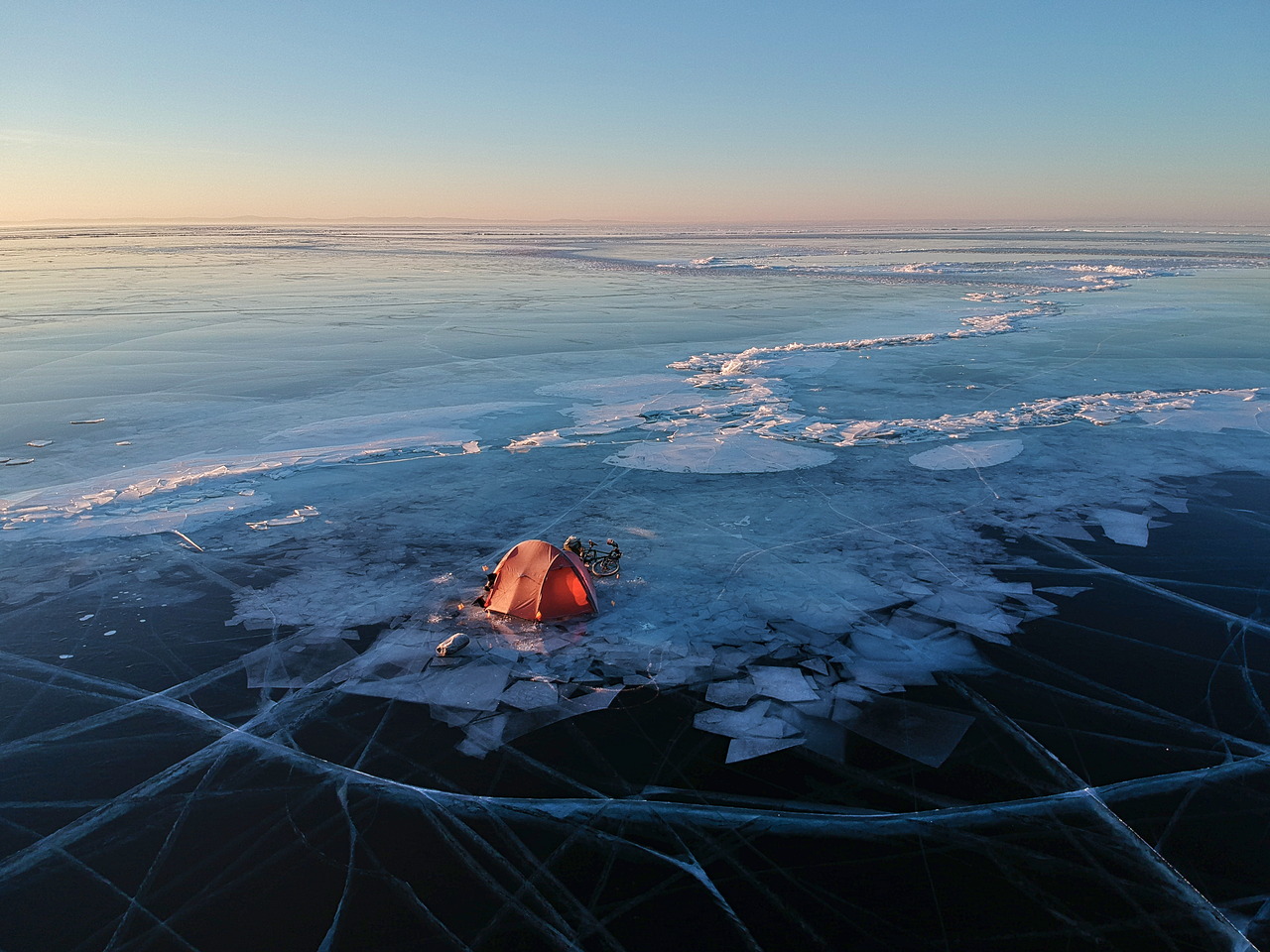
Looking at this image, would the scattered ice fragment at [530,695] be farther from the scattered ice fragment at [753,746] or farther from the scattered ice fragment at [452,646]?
the scattered ice fragment at [753,746]

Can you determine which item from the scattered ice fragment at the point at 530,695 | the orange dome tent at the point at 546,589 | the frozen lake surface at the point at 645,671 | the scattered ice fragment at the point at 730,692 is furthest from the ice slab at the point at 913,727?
the orange dome tent at the point at 546,589

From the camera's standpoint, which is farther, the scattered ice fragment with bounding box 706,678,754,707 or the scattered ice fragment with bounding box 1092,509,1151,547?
the scattered ice fragment with bounding box 1092,509,1151,547

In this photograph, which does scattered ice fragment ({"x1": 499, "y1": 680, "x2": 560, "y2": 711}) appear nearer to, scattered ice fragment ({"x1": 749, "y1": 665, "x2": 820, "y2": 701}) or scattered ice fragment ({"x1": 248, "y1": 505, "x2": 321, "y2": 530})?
scattered ice fragment ({"x1": 749, "y1": 665, "x2": 820, "y2": 701})

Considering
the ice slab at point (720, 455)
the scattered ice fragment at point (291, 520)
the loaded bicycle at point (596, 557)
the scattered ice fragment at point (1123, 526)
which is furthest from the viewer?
the ice slab at point (720, 455)

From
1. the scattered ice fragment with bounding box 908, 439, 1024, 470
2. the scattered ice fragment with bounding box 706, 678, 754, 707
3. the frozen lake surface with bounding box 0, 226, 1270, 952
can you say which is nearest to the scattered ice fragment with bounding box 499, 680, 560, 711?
the frozen lake surface with bounding box 0, 226, 1270, 952

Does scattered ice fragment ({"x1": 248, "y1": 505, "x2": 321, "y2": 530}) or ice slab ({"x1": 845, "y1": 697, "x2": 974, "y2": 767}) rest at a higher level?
ice slab ({"x1": 845, "y1": 697, "x2": 974, "y2": 767})

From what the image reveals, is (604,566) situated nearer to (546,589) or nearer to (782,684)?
(546,589)

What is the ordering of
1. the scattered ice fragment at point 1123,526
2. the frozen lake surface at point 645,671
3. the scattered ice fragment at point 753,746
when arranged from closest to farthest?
the frozen lake surface at point 645,671 < the scattered ice fragment at point 753,746 < the scattered ice fragment at point 1123,526
